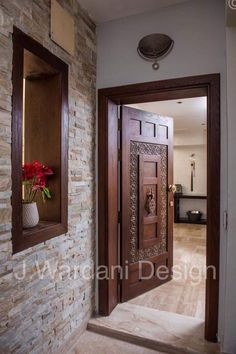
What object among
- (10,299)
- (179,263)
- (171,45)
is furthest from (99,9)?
(179,263)

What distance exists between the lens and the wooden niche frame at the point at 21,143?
1.38m

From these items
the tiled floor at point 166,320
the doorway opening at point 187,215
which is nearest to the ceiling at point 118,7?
the doorway opening at point 187,215

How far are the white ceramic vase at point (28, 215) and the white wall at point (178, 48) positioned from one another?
1.30 metres

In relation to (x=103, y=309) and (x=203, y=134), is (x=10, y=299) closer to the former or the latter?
(x=103, y=309)

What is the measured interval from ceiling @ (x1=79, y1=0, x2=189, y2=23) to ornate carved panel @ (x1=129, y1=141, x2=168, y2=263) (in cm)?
116

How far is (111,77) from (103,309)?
213 centimetres

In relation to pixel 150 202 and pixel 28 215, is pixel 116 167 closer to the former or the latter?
pixel 150 202

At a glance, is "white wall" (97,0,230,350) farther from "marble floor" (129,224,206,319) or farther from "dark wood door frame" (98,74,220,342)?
"marble floor" (129,224,206,319)

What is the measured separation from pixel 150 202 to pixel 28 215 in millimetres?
1534

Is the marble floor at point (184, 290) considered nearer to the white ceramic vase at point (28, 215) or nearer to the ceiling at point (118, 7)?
the white ceramic vase at point (28, 215)

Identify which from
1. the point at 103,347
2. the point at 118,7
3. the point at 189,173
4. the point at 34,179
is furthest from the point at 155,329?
the point at 189,173

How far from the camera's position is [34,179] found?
1.63 m

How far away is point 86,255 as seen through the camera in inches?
85.6

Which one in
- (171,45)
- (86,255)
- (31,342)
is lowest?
(31,342)
